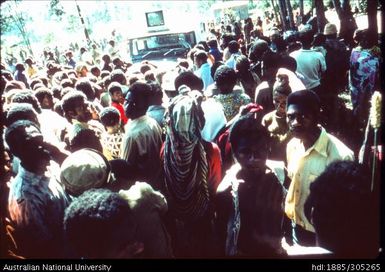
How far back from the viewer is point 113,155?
3480 mm

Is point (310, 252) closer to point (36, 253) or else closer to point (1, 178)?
point (36, 253)

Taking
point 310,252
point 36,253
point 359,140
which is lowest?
point 359,140

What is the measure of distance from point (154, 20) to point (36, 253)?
928cm

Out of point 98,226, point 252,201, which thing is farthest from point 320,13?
point 98,226

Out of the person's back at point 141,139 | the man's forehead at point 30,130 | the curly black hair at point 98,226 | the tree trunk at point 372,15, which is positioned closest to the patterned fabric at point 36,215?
Answer: the man's forehead at point 30,130

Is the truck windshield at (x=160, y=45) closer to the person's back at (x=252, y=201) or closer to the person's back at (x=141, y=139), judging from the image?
the person's back at (x=141, y=139)

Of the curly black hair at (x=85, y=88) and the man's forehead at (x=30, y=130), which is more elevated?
the man's forehead at (x=30, y=130)

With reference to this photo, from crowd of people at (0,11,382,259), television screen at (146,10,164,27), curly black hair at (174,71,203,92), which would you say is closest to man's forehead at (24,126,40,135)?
crowd of people at (0,11,382,259)

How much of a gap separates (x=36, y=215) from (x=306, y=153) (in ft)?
5.87

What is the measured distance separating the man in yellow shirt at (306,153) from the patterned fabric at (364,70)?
95.5 inches

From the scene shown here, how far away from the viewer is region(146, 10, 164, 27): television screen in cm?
1046

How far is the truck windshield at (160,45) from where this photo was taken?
9.88 metres

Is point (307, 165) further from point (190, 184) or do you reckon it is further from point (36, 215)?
point (36, 215)
